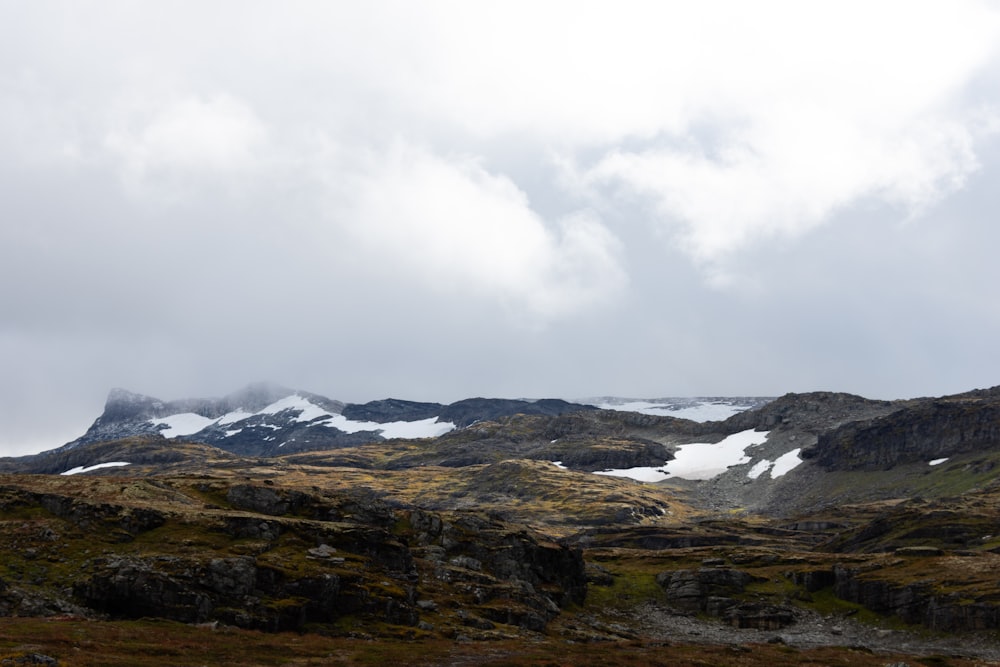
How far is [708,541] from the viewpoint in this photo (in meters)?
180

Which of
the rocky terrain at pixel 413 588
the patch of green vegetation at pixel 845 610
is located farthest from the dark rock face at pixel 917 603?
the patch of green vegetation at pixel 845 610

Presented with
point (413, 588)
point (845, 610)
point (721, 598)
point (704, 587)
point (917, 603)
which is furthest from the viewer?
point (704, 587)

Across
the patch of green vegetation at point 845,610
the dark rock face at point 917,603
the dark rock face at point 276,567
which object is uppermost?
the dark rock face at point 276,567

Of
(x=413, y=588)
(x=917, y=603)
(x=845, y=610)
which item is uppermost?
(x=413, y=588)

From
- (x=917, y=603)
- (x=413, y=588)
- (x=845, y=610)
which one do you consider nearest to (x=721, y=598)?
(x=845, y=610)

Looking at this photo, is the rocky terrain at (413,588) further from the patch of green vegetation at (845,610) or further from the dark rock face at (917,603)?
the patch of green vegetation at (845,610)

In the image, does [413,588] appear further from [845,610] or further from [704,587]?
[845,610]

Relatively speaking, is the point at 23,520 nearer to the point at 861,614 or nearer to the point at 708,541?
the point at 861,614

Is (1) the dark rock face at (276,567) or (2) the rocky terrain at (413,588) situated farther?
(1) the dark rock face at (276,567)

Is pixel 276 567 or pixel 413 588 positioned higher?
pixel 276 567

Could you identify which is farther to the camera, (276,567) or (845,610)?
(845,610)

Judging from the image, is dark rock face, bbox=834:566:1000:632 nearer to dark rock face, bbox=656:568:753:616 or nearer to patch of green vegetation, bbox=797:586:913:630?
patch of green vegetation, bbox=797:586:913:630

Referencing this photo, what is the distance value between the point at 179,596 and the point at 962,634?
244ft

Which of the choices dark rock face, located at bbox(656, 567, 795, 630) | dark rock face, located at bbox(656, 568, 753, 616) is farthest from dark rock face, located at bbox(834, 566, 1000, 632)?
dark rock face, located at bbox(656, 568, 753, 616)
